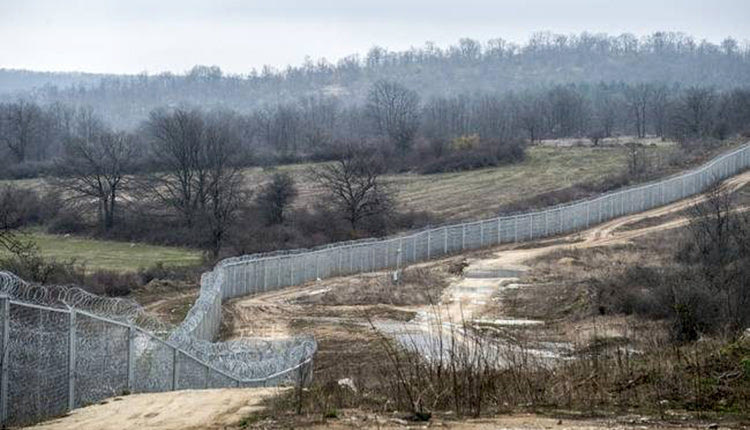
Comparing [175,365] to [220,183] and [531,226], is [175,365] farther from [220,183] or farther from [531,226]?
[220,183]

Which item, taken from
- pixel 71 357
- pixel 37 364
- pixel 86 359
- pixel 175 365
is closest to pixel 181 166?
pixel 175 365

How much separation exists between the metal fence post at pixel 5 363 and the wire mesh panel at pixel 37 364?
125 mm

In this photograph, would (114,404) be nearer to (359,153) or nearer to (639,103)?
(359,153)

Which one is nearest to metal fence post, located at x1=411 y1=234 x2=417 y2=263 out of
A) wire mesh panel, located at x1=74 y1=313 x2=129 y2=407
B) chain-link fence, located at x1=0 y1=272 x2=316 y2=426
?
chain-link fence, located at x1=0 y1=272 x2=316 y2=426

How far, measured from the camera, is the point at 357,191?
265ft

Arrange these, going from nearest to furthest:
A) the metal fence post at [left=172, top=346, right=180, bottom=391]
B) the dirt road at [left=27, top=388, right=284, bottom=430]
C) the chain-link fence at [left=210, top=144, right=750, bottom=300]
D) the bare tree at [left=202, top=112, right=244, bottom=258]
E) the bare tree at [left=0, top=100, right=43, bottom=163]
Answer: the dirt road at [left=27, top=388, right=284, bottom=430] → the metal fence post at [left=172, top=346, right=180, bottom=391] → the chain-link fence at [left=210, top=144, right=750, bottom=300] → the bare tree at [left=202, top=112, right=244, bottom=258] → the bare tree at [left=0, top=100, right=43, bottom=163]

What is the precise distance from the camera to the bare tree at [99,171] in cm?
9419

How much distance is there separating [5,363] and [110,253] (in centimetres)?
6819

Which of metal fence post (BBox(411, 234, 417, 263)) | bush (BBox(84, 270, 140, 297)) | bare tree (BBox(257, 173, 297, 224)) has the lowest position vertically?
bush (BBox(84, 270, 140, 297))

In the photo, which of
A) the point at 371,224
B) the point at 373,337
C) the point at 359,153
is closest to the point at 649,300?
the point at 373,337

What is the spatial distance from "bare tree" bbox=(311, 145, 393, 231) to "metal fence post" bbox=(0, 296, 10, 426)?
205ft

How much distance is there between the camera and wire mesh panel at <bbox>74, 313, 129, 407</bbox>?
14.8 metres

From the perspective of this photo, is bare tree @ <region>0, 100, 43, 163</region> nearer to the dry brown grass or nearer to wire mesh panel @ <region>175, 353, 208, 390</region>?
the dry brown grass

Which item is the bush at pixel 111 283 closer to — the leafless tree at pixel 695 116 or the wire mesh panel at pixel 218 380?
the wire mesh panel at pixel 218 380
